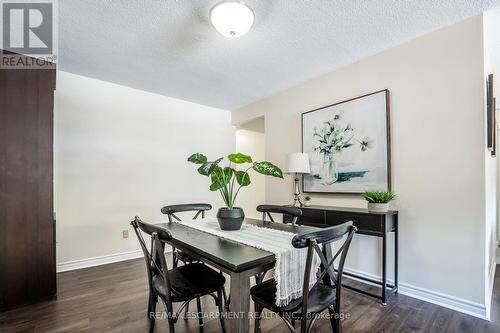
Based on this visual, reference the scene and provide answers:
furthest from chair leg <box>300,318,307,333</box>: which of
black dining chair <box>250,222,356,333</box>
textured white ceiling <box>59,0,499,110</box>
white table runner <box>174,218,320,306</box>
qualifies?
textured white ceiling <box>59,0,499,110</box>

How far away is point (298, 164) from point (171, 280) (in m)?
1.89

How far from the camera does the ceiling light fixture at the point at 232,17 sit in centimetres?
176

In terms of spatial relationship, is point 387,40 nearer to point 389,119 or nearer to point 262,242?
point 389,119

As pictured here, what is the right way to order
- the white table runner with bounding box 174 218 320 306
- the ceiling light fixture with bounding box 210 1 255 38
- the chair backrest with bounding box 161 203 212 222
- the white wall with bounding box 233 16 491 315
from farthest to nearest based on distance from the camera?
the chair backrest with bounding box 161 203 212 222, the white wall with bounding box 233 16 491 315, the ceiling light fixture with bounding box 210 1 255 38, the white table runner with bounding box 174 218 320 306

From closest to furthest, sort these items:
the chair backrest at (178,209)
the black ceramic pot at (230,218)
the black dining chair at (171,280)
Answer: the black dining chair at (171,280), the black ceramic pot at (230,218), the chair backrest at (178,209)

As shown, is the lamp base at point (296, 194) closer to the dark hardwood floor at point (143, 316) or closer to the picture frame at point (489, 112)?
the dark hardwood floor at point (143, 316)

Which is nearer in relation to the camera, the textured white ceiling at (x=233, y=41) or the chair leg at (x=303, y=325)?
the chair leg at (x=303, y=325)

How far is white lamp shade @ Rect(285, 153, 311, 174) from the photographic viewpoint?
298 cm

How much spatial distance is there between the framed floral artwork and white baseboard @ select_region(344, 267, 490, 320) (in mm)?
932

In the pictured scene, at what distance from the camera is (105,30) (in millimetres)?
2201

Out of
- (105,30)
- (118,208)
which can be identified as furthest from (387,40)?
(118,208)

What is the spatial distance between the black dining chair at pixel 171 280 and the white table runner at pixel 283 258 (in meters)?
0.31

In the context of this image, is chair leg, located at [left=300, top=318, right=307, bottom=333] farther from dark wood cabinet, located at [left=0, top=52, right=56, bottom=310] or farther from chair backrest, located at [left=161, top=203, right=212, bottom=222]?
dark wood cabinet, located at [left=0, top=52, right=56, bottom=310]

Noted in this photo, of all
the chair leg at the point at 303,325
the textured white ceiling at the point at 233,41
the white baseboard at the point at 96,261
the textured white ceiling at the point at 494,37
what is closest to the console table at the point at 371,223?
the chair leg at the point at 303,325
